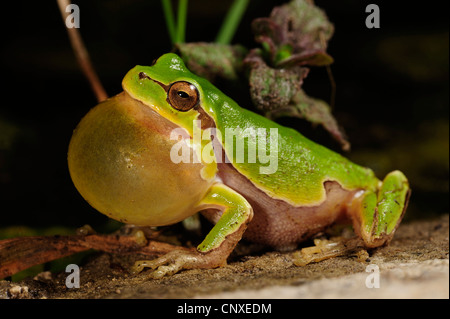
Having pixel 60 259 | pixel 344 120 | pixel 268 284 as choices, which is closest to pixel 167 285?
pixel 268 284

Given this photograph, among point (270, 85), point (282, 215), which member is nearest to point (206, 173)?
point (282, 215)

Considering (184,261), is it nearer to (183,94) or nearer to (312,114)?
(183,94)

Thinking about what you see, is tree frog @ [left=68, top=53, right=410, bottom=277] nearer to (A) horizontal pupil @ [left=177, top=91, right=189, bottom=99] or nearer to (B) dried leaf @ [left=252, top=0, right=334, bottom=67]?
(A) horizontal pupil @ [left=177, top=91, right=189, bottom=99]

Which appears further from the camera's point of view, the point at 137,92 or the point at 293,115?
the point at 293,115

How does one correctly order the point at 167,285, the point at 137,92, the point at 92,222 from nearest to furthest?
the point at 167,285, the point at 137,92, the point at 92,222

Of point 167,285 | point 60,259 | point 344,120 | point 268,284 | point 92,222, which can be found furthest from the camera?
point 344,120

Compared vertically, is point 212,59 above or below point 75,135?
above

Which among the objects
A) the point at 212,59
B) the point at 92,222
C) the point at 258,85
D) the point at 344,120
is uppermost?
the point at 212,59

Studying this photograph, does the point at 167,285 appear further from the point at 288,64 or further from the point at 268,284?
the point at 288,64

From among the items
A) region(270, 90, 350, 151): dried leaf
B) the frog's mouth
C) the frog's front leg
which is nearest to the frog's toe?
the frog's front leg
